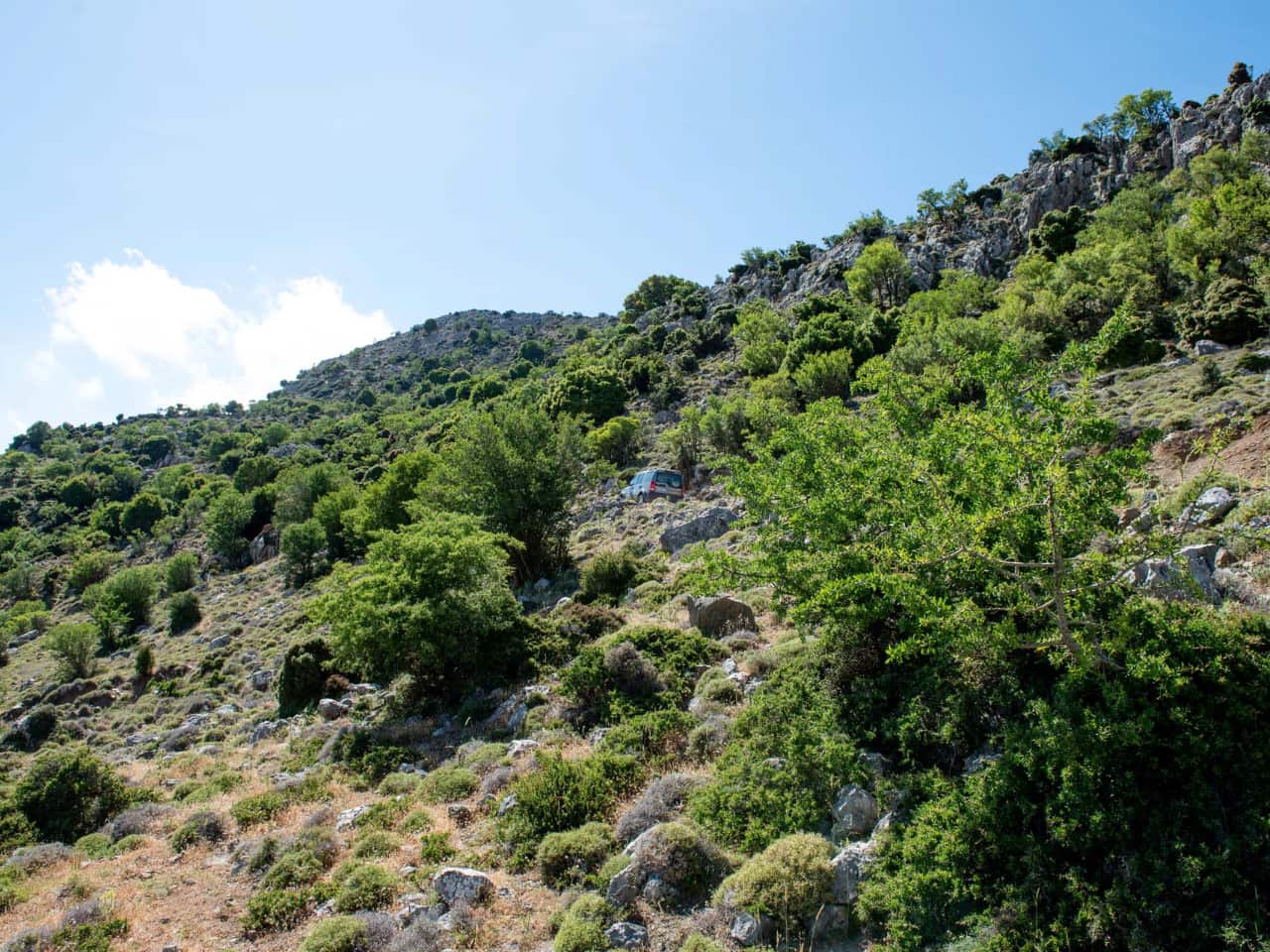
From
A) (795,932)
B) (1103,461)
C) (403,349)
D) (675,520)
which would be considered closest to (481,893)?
(795,932)

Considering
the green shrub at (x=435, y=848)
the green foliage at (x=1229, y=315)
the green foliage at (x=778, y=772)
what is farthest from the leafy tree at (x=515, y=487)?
the green foliage at (x=1229, y=315)

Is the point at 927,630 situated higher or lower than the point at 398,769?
higher

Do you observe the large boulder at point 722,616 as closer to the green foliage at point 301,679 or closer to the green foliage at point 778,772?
the green foliage at point 778,772

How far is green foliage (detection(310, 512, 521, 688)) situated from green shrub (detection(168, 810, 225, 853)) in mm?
4664

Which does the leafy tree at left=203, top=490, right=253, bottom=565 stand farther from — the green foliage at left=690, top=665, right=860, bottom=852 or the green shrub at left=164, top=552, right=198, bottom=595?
the green foliage at left=690, top=665, right=860, bottom=852

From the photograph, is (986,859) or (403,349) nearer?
(986,859)

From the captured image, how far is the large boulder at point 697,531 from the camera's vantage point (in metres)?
24.7

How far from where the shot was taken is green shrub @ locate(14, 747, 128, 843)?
13.7 metres

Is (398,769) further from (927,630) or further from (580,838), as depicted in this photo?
(927,630)

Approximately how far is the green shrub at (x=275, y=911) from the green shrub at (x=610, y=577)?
13.1 m

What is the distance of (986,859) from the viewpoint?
6652 millimetres

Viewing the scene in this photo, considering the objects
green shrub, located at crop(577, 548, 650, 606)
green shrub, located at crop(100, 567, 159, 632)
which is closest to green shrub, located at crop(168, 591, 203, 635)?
green shrub, located at crop(100, 567, 159, 632)

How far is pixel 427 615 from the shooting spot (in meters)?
16.2

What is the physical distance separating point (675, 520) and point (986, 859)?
2201 centimetres
